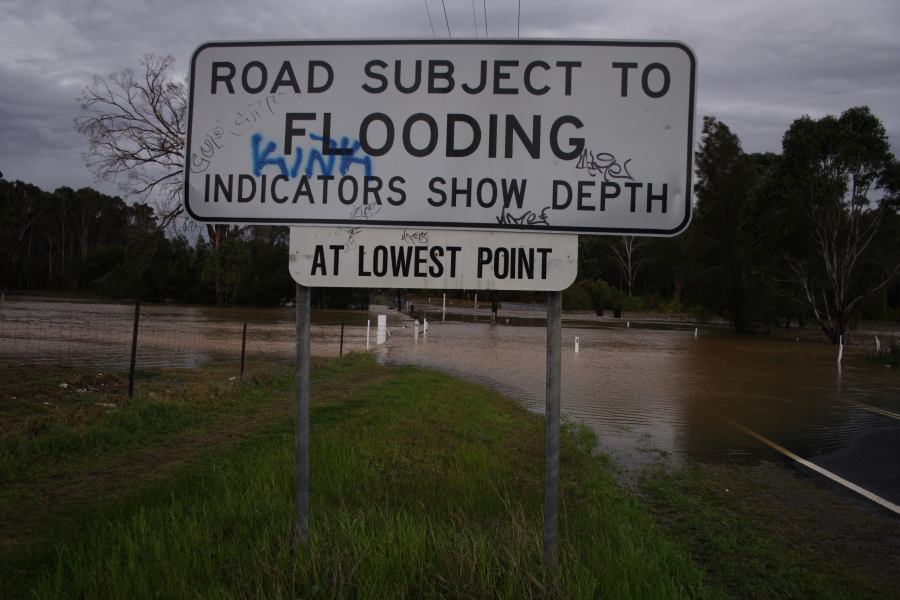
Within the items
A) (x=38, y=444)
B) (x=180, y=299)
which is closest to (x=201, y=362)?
(x=38, y=444)

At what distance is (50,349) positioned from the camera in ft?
60.5

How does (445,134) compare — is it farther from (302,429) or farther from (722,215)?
(722,215)

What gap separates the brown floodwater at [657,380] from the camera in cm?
966

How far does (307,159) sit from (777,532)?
459cm

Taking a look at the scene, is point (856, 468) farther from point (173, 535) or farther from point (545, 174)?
point (173, 535)

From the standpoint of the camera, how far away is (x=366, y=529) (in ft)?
12.4

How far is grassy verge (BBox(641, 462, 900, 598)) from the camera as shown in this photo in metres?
4.54

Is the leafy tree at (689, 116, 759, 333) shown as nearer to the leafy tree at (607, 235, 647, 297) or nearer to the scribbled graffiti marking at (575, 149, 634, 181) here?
the leafy tree at (607, 235, 647, 297)

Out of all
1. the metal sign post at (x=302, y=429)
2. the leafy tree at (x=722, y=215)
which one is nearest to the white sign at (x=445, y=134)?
the metal sign post at (x=302, y=429)

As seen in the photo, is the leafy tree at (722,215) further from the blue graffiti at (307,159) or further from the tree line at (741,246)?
the blue graffiti at (307,159)

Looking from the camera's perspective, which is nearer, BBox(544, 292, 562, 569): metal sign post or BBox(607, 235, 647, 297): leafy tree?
BBox(544, 292, 562, 569): metal sign post

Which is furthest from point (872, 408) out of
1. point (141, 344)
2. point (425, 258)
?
point (141, 344)

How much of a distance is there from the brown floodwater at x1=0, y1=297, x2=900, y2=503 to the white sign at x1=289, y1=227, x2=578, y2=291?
533cm

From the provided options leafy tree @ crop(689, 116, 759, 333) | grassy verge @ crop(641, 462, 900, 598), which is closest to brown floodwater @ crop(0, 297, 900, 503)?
grassy verge @ crop(641, 462, 900, 598)
